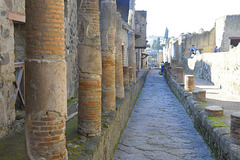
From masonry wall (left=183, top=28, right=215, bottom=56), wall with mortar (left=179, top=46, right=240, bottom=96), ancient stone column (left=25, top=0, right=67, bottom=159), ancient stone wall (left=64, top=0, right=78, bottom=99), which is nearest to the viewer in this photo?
ancient stone column (left=25, top=0, right=67, bottom=159)

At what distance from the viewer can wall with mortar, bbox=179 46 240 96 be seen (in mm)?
8547

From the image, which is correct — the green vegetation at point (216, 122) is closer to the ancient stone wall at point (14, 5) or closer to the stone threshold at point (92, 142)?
the stone threshold at point (92, 142)

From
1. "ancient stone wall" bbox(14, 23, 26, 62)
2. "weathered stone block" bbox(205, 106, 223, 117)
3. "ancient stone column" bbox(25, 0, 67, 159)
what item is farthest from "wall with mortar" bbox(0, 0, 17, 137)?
"weathered stone block" bbox(205, 106, 223, 117)

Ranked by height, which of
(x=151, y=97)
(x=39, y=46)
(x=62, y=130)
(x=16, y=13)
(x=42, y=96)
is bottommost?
(x=151, y=97)

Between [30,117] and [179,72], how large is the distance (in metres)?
10.7

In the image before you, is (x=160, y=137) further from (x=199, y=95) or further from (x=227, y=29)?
(x=227, y=29)

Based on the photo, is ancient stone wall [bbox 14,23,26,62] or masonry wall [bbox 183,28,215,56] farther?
masonry wall [bbox 183,28,215,56]

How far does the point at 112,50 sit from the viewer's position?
5762mm

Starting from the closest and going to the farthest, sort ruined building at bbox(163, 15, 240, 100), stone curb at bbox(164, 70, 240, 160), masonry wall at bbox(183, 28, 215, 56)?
stone curb at bbox(164, 70, 240, 160)
ruined building at bbox(163, 15, 240, 100)
masonry wall at bbox(183, 28, 215, 56)

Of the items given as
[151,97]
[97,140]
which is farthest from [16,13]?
[151,97]

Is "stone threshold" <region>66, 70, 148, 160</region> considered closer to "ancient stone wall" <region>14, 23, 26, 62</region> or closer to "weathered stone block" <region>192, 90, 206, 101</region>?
"ancient stone wall" <region>14, 23, 26, 62</region>

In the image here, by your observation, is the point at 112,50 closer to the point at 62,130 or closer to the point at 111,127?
the point at 111,127

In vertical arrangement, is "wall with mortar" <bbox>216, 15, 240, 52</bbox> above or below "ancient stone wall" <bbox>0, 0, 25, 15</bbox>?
above

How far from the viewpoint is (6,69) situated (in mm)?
4094
